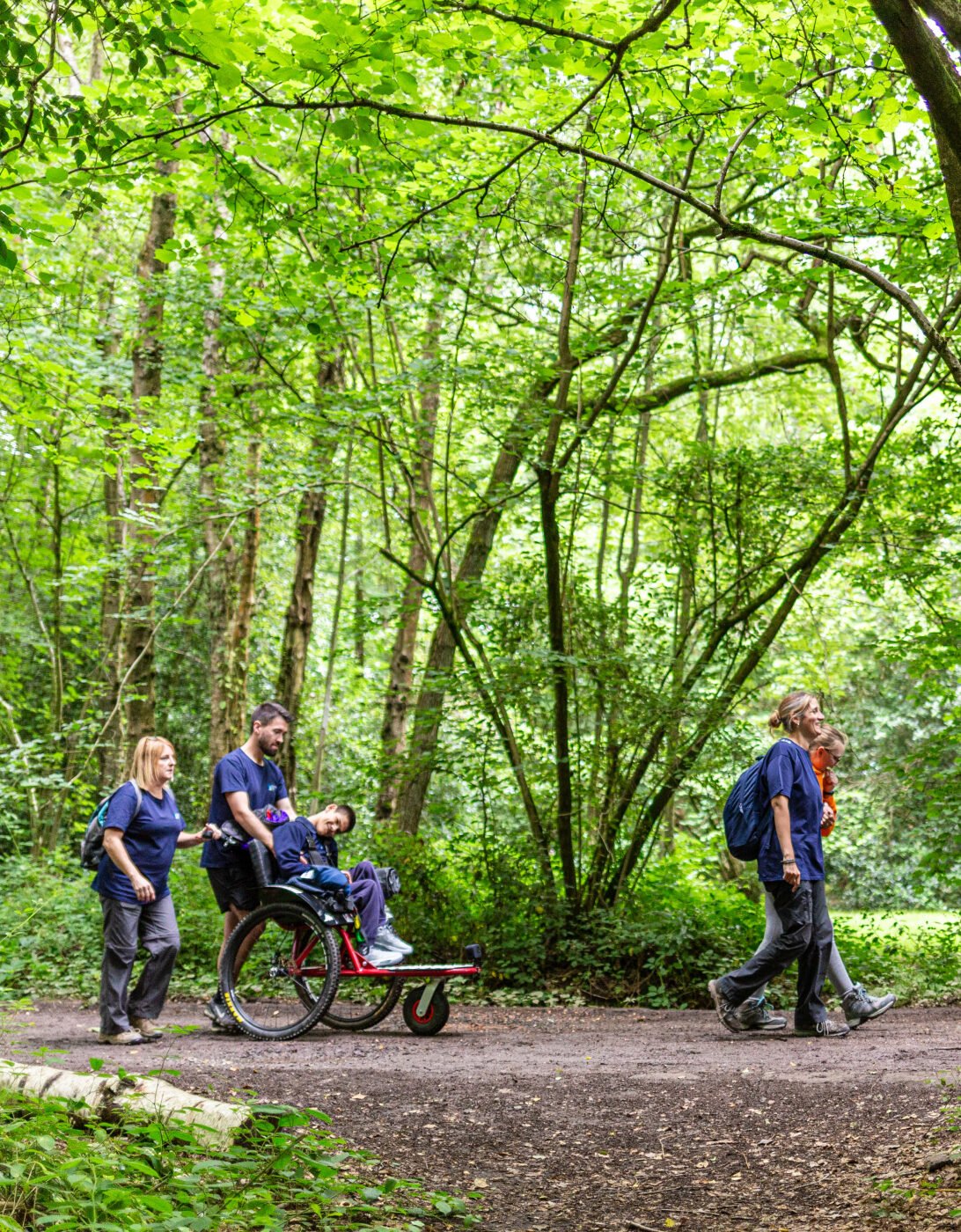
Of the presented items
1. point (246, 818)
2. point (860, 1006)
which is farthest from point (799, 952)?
point (246, 818)

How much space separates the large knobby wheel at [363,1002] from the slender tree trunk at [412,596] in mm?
1847

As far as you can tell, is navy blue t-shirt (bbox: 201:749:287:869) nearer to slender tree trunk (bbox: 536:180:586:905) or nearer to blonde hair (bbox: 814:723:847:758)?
slender tree trunk (bbox: 536:180:586:905)

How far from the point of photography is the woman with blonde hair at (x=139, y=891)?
7.00 meters

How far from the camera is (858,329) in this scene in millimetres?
11242

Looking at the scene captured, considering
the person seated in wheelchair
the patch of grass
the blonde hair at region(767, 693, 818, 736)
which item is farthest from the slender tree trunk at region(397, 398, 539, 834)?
the patch of grass

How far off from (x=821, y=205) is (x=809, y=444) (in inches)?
132

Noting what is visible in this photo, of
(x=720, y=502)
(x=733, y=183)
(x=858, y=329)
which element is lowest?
(x=720, y=502)

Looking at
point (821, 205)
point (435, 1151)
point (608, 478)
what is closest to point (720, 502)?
point (608, 478)

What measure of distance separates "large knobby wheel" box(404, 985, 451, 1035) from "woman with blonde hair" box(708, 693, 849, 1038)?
179cm

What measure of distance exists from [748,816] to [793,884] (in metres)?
0.50

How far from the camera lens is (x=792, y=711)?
23.4ft

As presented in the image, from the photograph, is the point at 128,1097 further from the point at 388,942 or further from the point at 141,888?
the point at 388,942

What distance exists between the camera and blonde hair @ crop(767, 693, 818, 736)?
711 centimetres

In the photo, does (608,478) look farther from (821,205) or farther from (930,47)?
(930,47)
